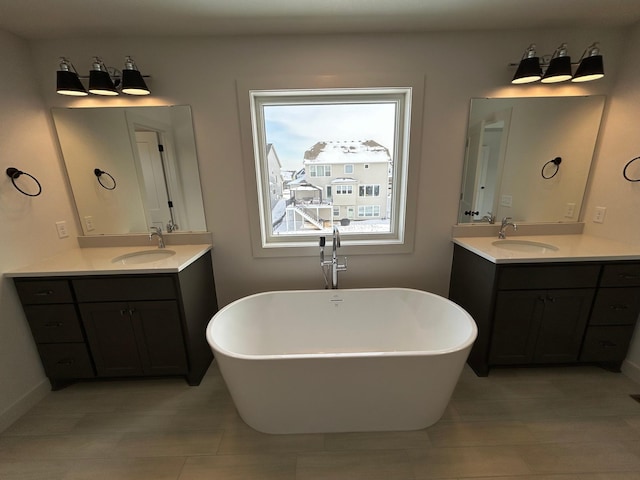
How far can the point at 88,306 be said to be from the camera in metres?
1.58

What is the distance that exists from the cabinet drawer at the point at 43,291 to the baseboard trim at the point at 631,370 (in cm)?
363

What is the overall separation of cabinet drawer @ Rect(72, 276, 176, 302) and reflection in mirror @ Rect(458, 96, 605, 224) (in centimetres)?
213

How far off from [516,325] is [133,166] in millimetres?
2863

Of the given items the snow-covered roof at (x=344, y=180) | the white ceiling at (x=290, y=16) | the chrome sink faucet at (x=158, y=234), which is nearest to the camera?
the white ceiling at (x=290, y=16)

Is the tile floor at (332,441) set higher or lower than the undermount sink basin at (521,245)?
lower

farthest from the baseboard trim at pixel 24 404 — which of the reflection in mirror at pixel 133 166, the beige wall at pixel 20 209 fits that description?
the reflection in mirror at pixel 133 166

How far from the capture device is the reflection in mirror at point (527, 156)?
1824mm

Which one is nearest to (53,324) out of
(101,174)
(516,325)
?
(101,174)

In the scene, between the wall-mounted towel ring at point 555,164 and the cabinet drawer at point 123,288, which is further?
the wall-mounted towel ring at point 555,164

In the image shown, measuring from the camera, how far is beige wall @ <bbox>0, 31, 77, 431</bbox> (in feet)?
4.94

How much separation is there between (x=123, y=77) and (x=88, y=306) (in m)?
1.42

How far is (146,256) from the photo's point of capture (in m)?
1.93

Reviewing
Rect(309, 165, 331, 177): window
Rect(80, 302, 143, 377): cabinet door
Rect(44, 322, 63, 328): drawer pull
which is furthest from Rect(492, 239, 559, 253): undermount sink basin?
Rect(44, 322, 63, 328): drawer pull

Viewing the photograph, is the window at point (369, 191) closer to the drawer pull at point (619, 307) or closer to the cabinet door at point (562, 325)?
the cabinet door at point (562, 325)
